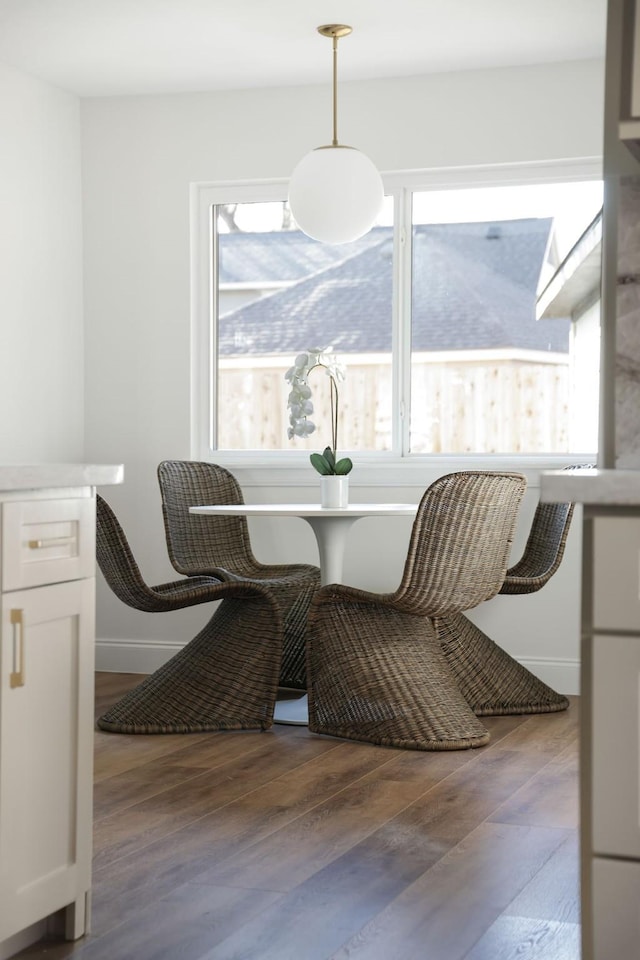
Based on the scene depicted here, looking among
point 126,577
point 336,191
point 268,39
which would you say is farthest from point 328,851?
→ point 268,39

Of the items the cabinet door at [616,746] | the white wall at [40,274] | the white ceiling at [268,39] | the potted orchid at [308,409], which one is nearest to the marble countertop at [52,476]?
the cabinet door at [616,746]

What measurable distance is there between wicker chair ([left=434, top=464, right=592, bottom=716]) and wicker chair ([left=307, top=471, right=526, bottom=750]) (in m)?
0.22

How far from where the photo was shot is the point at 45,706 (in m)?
2.02

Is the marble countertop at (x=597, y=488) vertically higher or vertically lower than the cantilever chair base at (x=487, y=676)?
higher

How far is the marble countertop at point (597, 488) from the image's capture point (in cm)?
155

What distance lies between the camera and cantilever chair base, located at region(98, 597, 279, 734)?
153 inches

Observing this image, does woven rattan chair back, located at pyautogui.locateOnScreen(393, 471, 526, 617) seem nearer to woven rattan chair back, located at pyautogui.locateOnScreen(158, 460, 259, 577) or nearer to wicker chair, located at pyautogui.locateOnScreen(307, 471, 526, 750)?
wicker chair, located at pyautogui.locateOnScreen(307, 471, 526, 750)

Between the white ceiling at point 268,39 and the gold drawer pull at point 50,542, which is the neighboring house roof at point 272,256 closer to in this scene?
the white ceiling at point 268,39

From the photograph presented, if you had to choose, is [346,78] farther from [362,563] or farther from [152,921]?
[152,921]

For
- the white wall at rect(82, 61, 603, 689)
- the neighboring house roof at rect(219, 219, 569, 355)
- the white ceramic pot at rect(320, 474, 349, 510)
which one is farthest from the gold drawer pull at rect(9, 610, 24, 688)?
the neighboring house roof at rect(219, 219, 569, 355)

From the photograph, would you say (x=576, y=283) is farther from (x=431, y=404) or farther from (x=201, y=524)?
(x=201, y=524)

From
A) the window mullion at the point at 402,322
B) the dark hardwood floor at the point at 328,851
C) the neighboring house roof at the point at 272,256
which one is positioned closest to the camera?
the dark hardwood floor at the point at 328,851

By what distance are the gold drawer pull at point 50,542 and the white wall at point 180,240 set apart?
9.35 ft

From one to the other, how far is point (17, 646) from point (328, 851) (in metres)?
1.01
